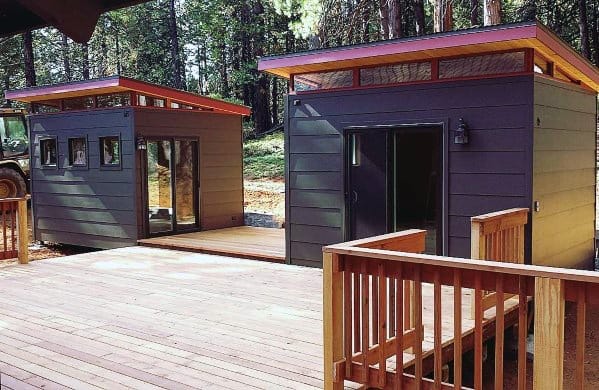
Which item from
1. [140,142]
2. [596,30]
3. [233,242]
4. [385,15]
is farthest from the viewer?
[596,30]

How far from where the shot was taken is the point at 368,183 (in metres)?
6.68

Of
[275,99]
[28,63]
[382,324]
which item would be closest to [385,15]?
[28,63]

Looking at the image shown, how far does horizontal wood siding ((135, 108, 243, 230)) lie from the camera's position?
951cm

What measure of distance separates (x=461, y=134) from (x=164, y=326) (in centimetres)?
336

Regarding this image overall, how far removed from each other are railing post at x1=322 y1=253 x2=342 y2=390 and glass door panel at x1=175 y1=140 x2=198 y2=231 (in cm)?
689

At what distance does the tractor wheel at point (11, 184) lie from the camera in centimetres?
1348

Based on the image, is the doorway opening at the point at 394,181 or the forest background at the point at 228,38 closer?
the doorway opening at the point at 394,181

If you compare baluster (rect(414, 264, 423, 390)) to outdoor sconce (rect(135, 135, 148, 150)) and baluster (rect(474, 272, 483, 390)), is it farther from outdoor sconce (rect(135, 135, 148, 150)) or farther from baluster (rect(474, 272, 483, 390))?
outdoor sconce (rect(135, 135, 148, 150))

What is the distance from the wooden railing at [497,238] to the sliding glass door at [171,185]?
577 centimetres

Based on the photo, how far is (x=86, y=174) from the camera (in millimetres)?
9797

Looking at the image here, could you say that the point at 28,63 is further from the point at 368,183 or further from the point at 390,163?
the point at 390,163

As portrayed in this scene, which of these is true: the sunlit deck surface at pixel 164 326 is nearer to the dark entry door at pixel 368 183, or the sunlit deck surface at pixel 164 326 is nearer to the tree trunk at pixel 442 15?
the dark entry door at pixel 368 183

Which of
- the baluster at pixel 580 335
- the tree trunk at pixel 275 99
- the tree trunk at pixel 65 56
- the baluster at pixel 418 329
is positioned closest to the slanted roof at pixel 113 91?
the baluster at pixel 418 329

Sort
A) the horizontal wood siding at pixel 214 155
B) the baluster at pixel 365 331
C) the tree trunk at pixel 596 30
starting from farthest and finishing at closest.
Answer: the tree trunk at pixel 596 30 → the horizontal wood siding at pixel 214 155 → the baluster at pixel 365 331
